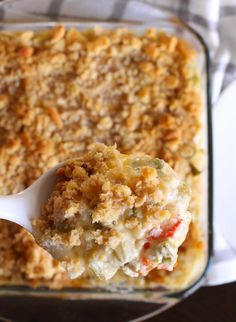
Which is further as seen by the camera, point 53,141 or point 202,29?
point 202,29

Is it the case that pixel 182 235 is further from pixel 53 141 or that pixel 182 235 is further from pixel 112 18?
pixel 112 18

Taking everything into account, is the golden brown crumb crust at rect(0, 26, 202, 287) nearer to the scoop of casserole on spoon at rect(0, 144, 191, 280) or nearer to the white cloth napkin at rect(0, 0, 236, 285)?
the white cloth napkin at rect(0, 0, 236, 285)

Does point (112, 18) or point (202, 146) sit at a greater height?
point (112, 18)

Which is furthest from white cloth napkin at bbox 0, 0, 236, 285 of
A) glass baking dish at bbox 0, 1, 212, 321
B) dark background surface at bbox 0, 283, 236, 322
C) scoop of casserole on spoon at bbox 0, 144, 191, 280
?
scoop of casserole on spoon at bbox 0, 144, 191, 280

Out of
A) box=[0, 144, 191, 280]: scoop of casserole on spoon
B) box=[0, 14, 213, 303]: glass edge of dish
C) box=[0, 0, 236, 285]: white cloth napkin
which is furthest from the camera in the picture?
box=[0, 0, 236, 285]: white cloth napkin

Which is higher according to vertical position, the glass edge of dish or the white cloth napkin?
the white cloth napkin

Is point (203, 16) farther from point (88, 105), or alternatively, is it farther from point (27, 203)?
point (27, 203)

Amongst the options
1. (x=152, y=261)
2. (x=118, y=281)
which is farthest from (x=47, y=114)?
(x=152, y=261)
